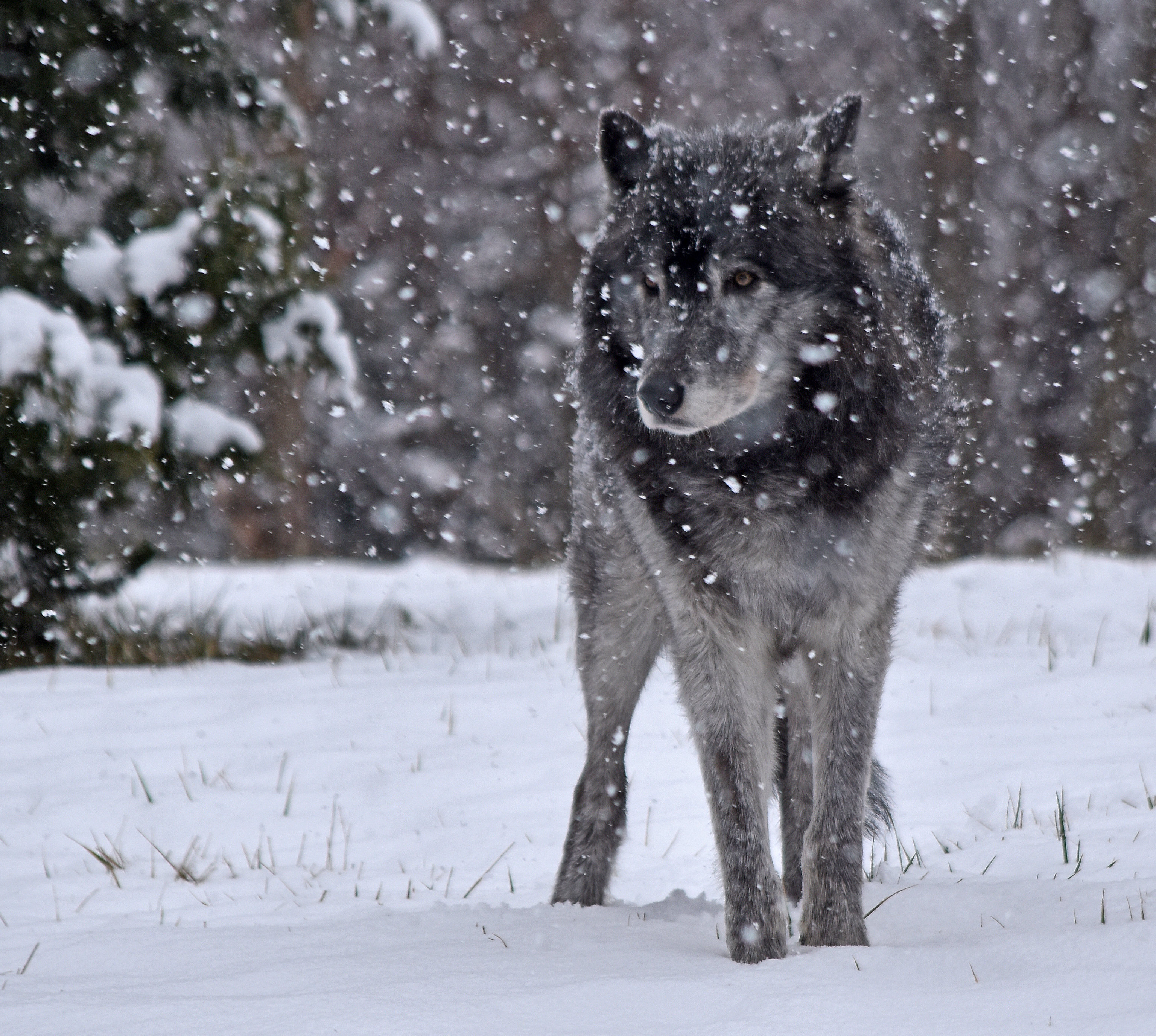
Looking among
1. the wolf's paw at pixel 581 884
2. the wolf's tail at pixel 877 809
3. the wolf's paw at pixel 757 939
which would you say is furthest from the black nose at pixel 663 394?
the wolf's paw at pixel 581 884

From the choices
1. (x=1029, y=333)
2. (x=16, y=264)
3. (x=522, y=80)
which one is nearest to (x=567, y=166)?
(x=522, y=80)

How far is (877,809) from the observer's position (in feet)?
11.5

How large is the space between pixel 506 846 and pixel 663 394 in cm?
194

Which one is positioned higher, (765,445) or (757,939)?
(765,445)

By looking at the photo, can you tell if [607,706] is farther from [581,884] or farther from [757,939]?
[757,939]

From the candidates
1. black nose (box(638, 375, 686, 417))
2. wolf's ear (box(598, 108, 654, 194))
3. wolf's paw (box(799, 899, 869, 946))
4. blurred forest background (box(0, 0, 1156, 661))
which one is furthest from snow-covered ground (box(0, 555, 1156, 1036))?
blurred forest background (box(0, 0, 1156, 661))

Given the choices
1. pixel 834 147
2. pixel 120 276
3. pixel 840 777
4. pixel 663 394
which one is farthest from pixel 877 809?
pixel 120 276

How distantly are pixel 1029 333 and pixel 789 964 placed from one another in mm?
12993

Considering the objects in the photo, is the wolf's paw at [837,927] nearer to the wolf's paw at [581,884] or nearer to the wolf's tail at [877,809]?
the wolf's tail at [877,809]

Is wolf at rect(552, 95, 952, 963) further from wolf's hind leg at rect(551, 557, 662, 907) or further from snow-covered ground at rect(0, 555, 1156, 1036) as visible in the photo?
wolf's hind leg at rect(551, 557, 662, 907)

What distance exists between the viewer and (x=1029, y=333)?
13953 mm

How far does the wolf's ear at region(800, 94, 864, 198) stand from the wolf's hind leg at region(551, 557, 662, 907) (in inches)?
49.5

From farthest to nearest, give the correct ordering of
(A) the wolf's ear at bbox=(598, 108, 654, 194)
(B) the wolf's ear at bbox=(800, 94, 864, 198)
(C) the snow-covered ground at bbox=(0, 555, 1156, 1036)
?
(A) the wolf's ear at bbox=(598, 108, 654, 194)
(B) the wolf's ear at bbox=(800, 94, 864, 198)
(C) the snow-covered ground at bbox=(0, 555, 1156, 1036)

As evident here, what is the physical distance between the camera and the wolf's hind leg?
357 centimetres
